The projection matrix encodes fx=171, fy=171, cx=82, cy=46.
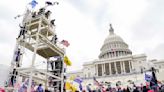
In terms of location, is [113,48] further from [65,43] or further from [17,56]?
[17,56]

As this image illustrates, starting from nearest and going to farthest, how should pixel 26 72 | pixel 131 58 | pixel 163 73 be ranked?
pixel 26 72 < pixel 163 73 < pixel 131 58

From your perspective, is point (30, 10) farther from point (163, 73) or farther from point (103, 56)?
point (103, 56)

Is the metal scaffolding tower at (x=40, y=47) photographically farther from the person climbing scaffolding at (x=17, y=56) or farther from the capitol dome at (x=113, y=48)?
the capitol dome at (x=113, y=48)

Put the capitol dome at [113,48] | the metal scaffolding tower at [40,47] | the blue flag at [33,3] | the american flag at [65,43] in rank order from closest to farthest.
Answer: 1. the metal scaffolding tower at [40,47]
2. the blue flag at [33,3]
3. the american flag at [65,43]
4. the capitol dome at [113,48]

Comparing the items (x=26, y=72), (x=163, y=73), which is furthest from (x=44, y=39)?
(x=163, y=73)

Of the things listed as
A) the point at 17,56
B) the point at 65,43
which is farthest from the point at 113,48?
the point at 17,56

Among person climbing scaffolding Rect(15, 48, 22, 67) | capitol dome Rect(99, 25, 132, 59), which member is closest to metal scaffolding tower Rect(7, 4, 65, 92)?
person climbing scaffolding Rect(15, 48, 22, 67)

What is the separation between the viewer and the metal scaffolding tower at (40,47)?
36.6 feet

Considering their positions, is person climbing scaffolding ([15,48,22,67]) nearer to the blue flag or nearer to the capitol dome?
the blue flag

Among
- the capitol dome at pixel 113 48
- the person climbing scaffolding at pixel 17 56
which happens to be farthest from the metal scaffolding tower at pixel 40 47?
the capitol dome at pixel 113 48

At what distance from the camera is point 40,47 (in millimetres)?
11984

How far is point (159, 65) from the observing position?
94375 mm

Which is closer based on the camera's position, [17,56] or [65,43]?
[17,56]

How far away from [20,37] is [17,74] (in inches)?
96.2
